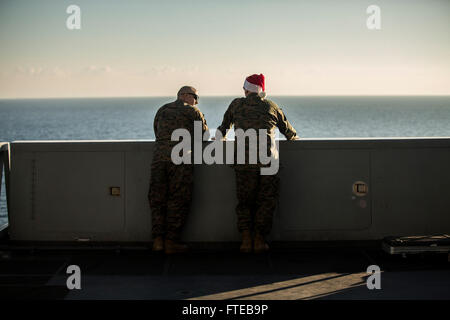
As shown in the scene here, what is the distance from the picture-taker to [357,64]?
14175cm

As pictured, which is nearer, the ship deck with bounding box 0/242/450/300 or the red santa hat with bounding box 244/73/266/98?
the ship deck with bounding box 0/242/450/300

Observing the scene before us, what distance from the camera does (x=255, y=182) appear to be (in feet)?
21.5

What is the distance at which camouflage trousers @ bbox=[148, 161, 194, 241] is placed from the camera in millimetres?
6656

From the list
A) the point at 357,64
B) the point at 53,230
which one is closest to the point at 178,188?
the point at 53,230

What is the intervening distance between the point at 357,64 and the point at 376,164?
455 feet

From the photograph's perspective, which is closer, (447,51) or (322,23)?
(322,23)

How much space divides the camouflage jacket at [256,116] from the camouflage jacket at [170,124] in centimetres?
35

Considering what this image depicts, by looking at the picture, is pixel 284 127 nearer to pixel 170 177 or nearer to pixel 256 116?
pixel 256 116

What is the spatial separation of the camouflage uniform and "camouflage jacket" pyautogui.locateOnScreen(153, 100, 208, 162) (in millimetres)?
398

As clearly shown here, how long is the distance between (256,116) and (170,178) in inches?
40.2

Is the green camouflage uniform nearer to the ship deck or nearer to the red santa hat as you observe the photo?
the ship deck

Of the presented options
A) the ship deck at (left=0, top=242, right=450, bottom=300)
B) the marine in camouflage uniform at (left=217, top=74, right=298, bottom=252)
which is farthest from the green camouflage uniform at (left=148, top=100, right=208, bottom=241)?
the marine in camouflage uniform at (left=217, top=74, right=298, bottom=252)

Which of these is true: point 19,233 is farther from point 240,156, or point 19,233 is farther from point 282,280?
point 282,280

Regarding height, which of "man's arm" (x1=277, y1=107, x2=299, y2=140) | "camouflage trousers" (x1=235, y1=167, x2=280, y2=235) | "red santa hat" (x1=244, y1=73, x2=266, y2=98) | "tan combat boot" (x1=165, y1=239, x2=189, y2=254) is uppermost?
"red santa hat" (x1=244, y1=73, x2=266, y2=98)
